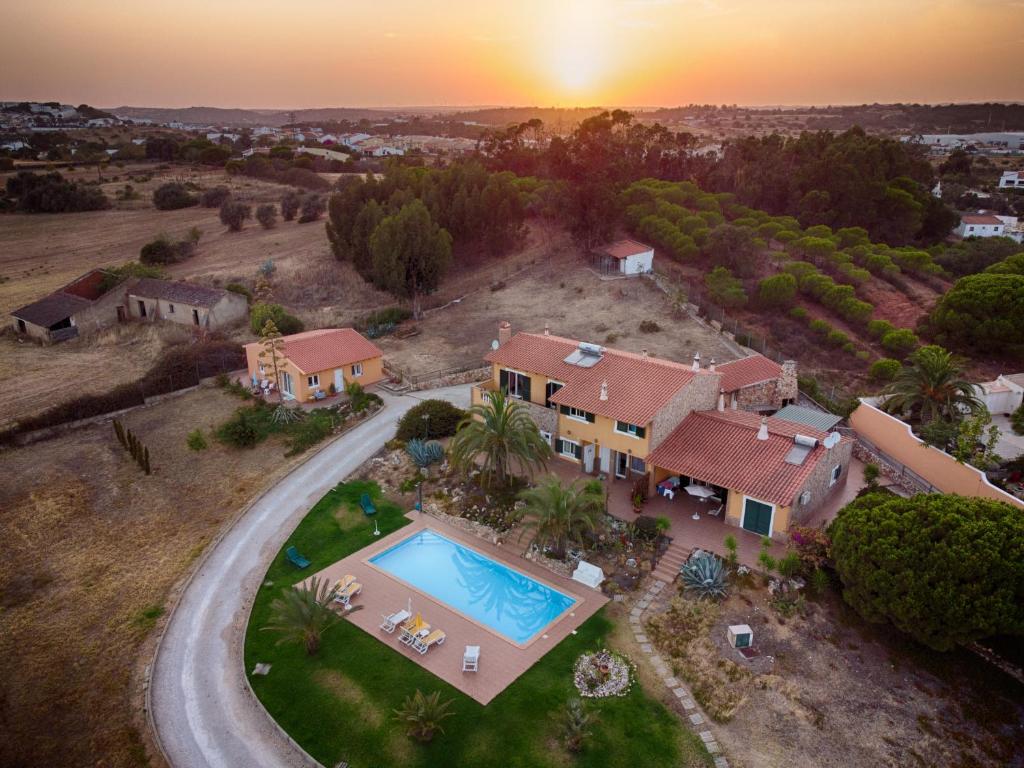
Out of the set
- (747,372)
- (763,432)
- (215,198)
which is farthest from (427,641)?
(215,198)

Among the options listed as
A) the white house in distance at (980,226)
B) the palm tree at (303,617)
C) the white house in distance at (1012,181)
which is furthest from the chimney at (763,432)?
the white house in distance at (1012,181)

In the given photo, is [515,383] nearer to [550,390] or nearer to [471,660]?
[550,390]

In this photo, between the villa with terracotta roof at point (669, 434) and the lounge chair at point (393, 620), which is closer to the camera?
the lounge chair at point (393, 620)

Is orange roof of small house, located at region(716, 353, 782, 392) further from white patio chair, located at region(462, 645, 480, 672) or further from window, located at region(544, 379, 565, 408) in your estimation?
white patio chair, located at region(462, 645, 480, 672)

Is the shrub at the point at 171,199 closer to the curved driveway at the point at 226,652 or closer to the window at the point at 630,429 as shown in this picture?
the curved driveway at the point at 226,652

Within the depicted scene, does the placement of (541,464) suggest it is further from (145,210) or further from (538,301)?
(145,210)

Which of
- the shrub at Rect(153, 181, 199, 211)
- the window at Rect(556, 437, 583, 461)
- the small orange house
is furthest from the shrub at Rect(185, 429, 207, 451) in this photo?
the shrub at Rect(153, 181, 199, 211)

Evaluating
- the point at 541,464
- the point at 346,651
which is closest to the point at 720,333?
the point at 541,464
